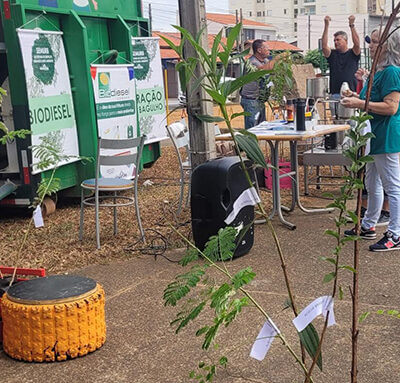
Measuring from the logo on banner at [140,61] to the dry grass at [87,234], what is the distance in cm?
165

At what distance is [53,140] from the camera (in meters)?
7.85

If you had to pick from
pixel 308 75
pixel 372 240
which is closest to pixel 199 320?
pixel 372 240

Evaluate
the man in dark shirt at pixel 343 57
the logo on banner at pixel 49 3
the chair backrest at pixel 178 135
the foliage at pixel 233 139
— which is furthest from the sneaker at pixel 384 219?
the foliage at pixel 233 139

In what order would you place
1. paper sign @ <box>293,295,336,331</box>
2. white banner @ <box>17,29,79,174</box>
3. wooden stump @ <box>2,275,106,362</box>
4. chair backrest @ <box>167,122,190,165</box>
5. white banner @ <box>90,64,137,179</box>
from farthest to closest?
white banner @ <box>90,64,137,179</box> → chair backrest @ <box>167,122,190,165</box> → white banner @ <box>17,29,79,174</box> → wooden stump @ <box>2,275,106,362</box> → paper sign @ <box>293,295,336,331</box>

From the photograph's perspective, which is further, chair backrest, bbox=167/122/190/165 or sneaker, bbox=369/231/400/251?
chair backrest, bbox=167/122/190/165

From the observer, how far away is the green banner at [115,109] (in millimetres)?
8705

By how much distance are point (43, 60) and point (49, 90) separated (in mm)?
329

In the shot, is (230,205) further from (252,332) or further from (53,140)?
(53,140)

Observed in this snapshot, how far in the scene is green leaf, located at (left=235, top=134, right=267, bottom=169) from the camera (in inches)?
86.7

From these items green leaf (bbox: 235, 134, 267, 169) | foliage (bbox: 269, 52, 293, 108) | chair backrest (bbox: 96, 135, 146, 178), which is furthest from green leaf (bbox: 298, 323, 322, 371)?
foliage (bbox: 269, 52, 293, 108)

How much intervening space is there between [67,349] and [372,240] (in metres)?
3.35

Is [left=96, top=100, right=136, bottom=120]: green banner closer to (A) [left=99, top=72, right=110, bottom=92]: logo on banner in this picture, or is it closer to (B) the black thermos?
(A) [left=99, top=72, right=110, bottom=92]: logo on banner

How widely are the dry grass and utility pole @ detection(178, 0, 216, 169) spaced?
0.80 meters

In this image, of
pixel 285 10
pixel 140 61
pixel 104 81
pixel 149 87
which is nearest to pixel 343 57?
pixel 149 87
